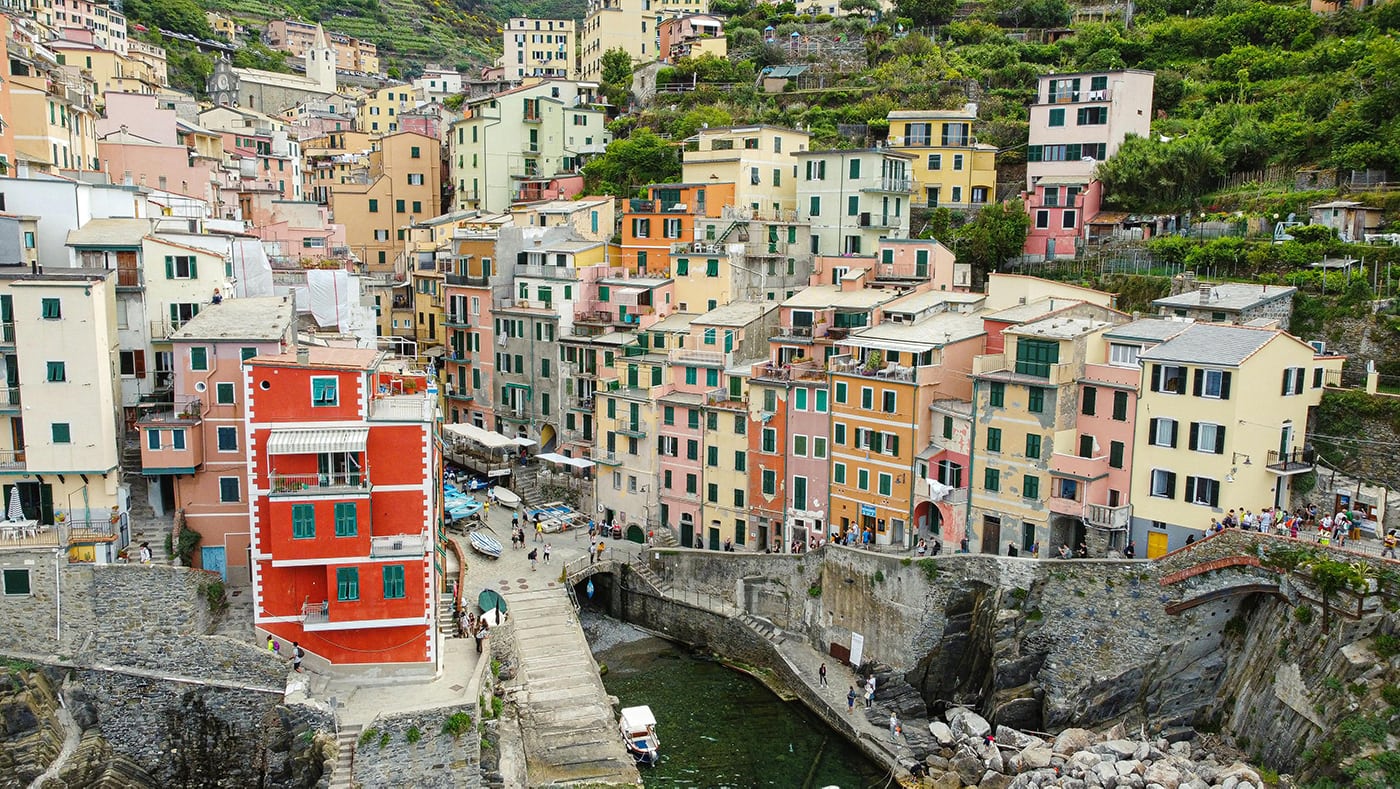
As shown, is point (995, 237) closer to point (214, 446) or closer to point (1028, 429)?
point (1028, 429)

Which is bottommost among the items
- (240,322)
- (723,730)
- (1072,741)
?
(723,730)

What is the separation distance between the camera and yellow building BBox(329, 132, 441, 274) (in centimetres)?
8062

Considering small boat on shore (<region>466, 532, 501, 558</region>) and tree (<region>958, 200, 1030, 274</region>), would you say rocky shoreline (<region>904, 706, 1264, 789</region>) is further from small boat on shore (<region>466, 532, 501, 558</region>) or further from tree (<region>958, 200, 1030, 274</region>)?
tree (<region>958, 200, 1030, 274</region>)

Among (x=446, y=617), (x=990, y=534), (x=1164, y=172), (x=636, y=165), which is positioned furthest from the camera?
(x=636, y=165)

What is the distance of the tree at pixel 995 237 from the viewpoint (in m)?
57.2

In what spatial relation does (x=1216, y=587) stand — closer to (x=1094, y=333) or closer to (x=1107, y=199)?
(x=1094, y=333)

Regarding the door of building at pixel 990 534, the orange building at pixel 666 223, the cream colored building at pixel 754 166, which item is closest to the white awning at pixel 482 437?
the orange building at pixel 666 223

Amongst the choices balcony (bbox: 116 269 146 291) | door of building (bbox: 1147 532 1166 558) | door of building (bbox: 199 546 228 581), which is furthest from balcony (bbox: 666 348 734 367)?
balcony (bbox: 116 269 146 291)

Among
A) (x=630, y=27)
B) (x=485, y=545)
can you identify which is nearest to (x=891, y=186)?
(x=485, y=545)

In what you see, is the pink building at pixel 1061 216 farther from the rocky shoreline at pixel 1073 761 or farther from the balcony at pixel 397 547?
the balcony at pixel 397 547

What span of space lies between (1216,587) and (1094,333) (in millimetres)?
10355

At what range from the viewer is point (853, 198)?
61.1 metres

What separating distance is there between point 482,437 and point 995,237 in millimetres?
29149

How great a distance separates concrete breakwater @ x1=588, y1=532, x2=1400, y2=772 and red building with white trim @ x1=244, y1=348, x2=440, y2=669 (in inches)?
627
